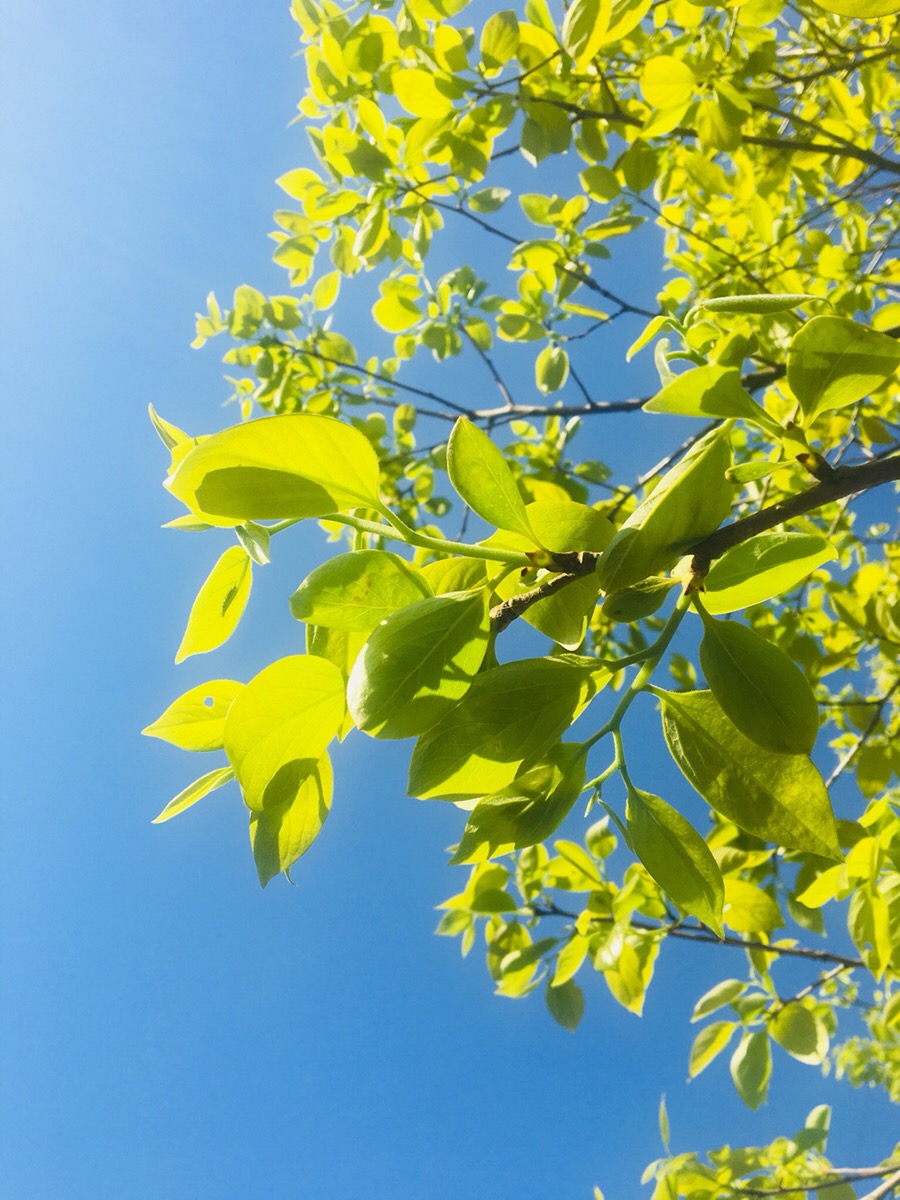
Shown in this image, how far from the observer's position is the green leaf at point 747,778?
0.33m

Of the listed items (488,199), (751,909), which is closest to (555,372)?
(488,199)

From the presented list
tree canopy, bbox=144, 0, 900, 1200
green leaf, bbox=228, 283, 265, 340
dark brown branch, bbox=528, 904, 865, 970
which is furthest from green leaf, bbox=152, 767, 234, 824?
green leaf, bbox=228, 283, 265, 340

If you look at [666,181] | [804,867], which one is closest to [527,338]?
[666,181]

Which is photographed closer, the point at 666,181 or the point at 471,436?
the point at 471,436

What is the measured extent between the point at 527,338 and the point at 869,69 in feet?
2.25

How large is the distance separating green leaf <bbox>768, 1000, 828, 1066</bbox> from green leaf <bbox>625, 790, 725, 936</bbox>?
2.39 ft

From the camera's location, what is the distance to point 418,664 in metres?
0.30

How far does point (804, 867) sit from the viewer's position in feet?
3.35

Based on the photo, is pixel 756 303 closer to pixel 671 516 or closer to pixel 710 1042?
pixel 671 516

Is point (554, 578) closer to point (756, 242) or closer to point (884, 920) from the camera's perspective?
point (884, 920)

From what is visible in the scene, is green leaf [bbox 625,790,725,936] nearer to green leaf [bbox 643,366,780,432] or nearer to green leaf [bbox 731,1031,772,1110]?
green leaf [bbox 643,366,780,432]

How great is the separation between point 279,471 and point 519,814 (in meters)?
0.17

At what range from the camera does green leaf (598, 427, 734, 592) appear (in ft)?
0.96

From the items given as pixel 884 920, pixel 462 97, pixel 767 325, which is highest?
pixel 462 97
